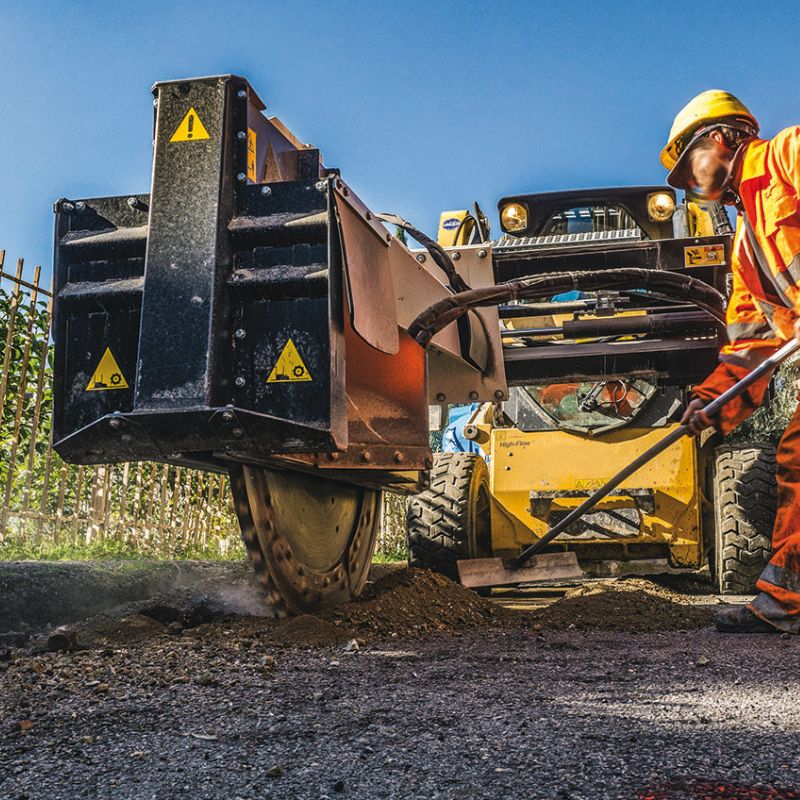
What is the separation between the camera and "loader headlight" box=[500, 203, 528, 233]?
6801 millimetres

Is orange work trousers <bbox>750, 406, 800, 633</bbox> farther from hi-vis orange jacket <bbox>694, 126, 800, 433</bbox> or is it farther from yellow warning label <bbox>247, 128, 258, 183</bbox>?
yellow warning label <bbox>247, 128, 258, 183</bbox>

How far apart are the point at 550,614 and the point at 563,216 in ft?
10.5

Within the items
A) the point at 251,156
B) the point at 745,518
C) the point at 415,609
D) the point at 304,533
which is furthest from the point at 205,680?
the point at 745,518

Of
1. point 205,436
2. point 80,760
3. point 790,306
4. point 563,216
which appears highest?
point 563,216

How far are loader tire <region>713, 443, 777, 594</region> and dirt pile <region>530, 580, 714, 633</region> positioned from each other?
0.89 m

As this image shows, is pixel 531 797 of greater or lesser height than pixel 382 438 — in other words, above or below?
below

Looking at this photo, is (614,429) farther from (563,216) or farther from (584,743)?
(584,743)

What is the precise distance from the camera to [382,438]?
388cm

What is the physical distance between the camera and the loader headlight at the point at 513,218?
6801 mm

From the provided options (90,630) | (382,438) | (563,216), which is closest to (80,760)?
(90,630)

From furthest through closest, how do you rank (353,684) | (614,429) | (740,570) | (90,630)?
(614,429) → (740,570) → (90,630) → (353,684)

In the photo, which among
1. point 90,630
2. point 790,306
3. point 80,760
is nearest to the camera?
point 80,760

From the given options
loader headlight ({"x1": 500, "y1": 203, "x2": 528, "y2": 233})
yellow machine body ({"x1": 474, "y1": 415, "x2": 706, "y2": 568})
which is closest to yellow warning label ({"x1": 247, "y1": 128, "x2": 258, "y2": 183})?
loader headlight ({"x1": 500, "y1": 203, "x2": 528, "y2": 233})

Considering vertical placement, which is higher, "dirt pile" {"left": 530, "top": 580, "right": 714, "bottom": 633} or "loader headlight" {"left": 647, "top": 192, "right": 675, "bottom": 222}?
"loader headlight" {"left": 647, "top": 192, "right": 675, "bottom": 222}
